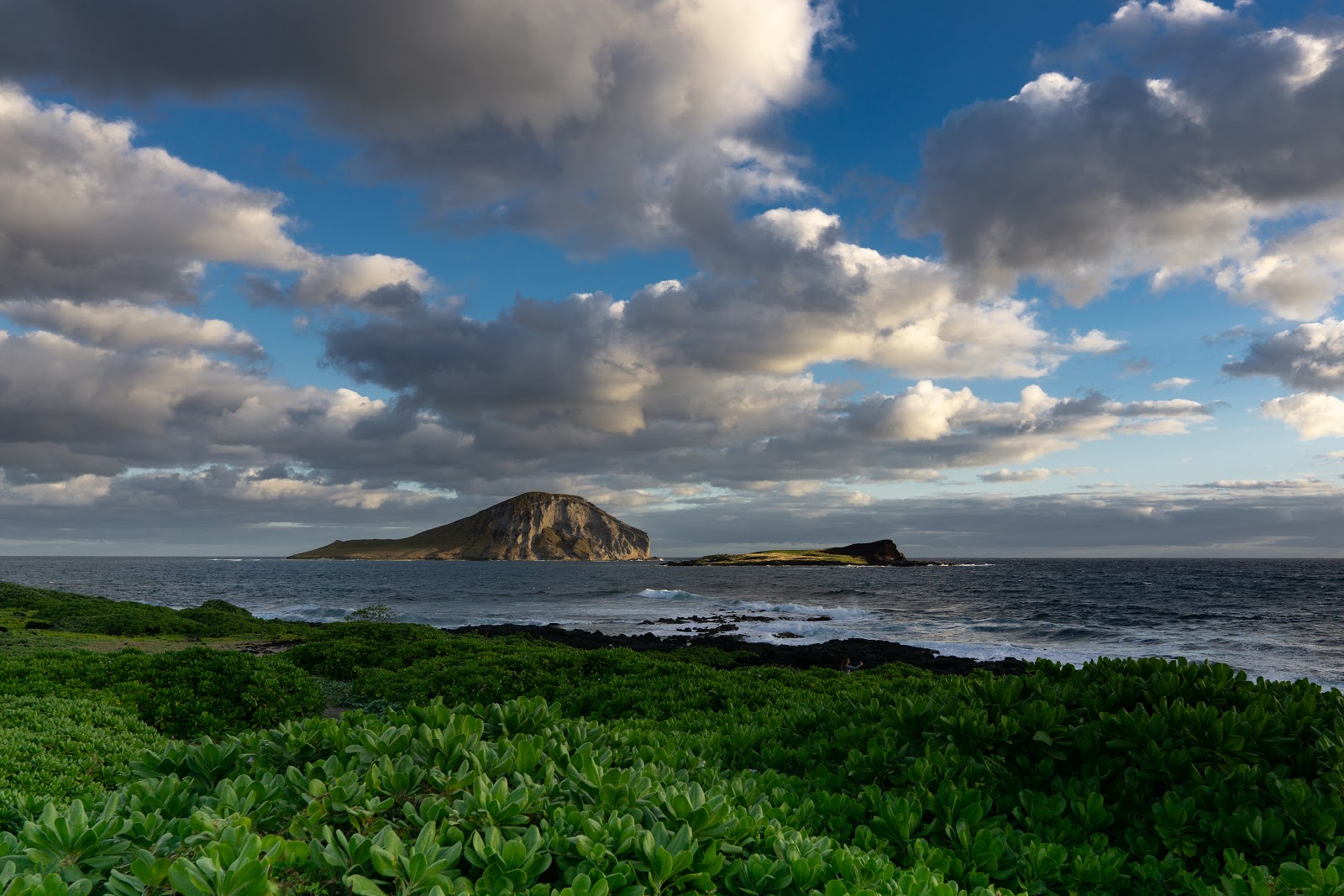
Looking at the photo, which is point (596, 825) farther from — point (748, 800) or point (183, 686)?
point (183, 686)

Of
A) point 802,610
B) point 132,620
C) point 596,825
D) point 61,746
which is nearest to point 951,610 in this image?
point 802,610

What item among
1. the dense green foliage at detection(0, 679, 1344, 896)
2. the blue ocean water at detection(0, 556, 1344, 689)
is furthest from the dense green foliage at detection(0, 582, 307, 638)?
the dense green foliage at detection(0, 679, 1344, 896)

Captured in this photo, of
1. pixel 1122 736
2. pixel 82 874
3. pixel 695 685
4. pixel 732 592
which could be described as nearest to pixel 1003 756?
pixel 1122 736

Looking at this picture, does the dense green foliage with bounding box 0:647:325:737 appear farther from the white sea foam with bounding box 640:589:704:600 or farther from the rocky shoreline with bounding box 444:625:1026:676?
the white sea foam with bounding box 640:589:704:600

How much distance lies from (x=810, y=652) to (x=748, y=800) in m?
27.6

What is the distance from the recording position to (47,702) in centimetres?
1049

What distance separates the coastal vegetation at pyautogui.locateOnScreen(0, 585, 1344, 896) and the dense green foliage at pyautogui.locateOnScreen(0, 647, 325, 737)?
155 inches

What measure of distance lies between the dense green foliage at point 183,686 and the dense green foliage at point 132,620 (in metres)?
18.9

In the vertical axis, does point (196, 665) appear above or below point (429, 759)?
below

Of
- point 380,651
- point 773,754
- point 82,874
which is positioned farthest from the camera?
point 380,651

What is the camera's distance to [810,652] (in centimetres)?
3075

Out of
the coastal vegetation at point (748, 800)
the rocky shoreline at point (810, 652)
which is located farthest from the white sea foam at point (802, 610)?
the coastal vegetation at point (748, 800)

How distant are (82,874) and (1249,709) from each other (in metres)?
7.05

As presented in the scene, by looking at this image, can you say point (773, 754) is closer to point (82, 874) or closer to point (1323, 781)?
point (1323, 781)
